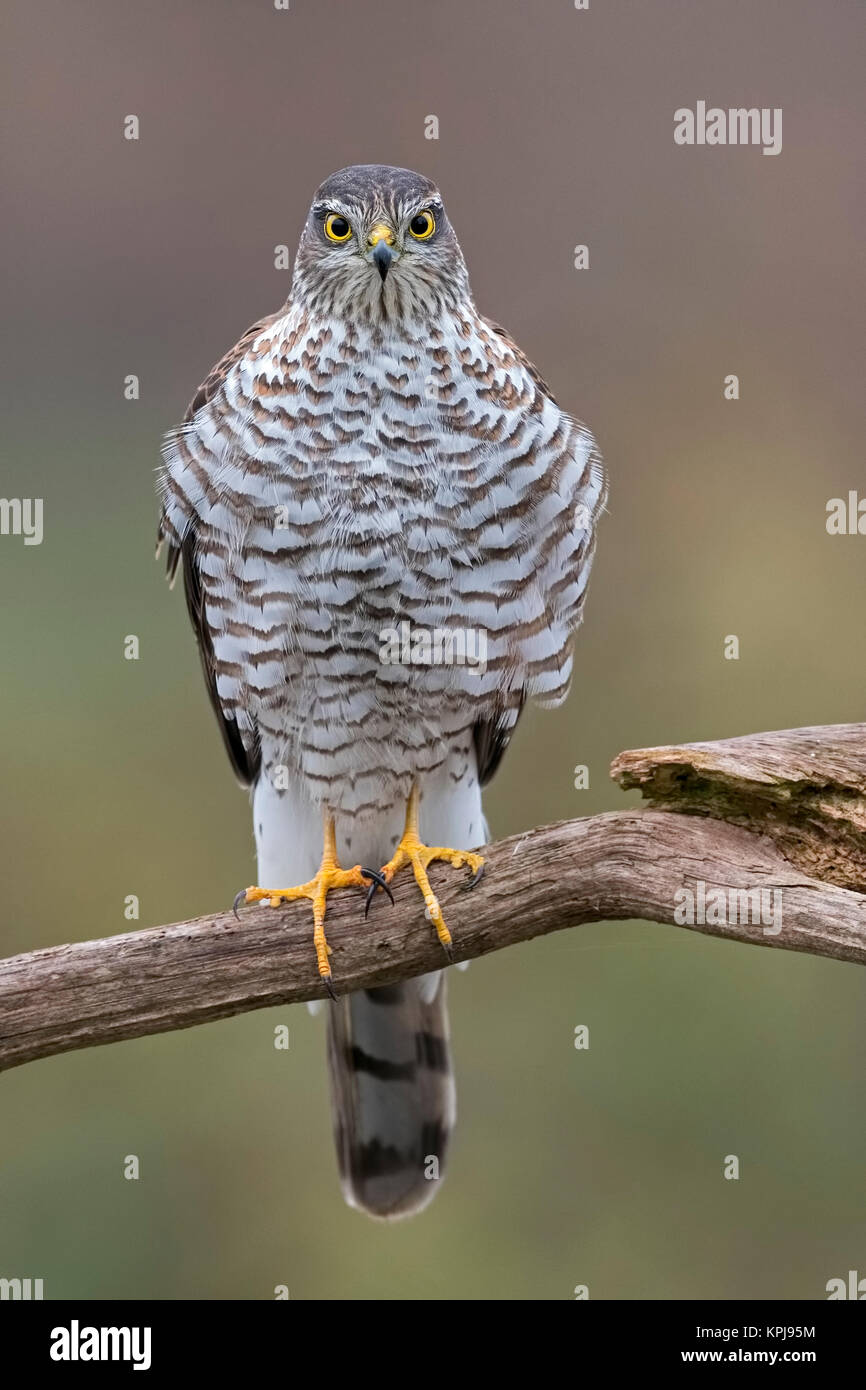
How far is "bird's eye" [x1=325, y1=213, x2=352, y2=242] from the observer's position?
3.26 meters

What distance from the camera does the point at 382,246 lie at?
3.14m

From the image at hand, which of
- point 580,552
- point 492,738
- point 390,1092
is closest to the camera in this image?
point 580,552

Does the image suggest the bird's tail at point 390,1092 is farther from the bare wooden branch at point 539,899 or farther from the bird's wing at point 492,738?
the bare wooden branch at point 539,899

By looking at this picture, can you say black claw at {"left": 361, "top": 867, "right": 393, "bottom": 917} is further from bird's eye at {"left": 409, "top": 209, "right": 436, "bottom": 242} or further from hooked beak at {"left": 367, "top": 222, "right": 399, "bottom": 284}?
bird's eye at {"left": 409, "top": 209, "right": 436, "bottom": 242}

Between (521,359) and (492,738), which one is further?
(492,738)

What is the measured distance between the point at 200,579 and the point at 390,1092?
149cm

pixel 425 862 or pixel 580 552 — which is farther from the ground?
pixel 580 552

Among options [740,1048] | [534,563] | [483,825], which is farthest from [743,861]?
[740,1048]

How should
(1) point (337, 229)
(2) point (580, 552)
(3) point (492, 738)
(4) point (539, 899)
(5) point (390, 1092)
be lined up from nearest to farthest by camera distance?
(4) point (539, 899) < (1) point (337, 229) < (2) point (580, 552) < (3) point (492, 738) < (5) point (390, 1092)

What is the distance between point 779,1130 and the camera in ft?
17.0

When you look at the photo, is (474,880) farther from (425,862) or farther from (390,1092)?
(390,1092)

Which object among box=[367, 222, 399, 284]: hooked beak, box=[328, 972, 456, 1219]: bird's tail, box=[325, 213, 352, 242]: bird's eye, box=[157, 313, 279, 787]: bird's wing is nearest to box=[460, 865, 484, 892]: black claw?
box=[157, 313, 279, 787]: bird's wing

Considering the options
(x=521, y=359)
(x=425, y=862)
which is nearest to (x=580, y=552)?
(x=521, y=359)

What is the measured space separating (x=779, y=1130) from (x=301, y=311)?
11.0 ft
